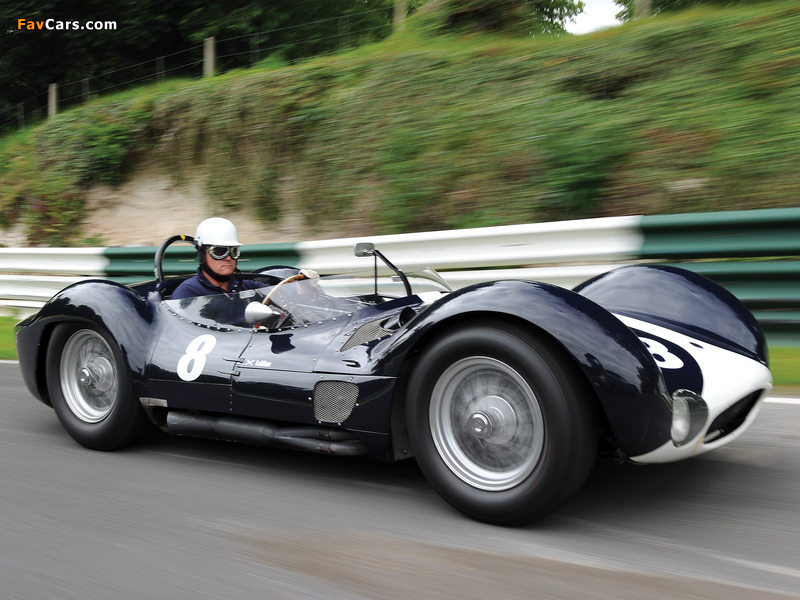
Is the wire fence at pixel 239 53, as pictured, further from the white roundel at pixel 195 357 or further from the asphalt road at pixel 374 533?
the asphalt road at pixel 374 533

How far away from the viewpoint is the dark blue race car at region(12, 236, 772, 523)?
2.33 m

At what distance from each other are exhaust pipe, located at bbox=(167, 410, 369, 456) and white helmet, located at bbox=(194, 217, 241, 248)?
44.7 inches

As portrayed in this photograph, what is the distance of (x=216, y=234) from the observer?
13.8ft

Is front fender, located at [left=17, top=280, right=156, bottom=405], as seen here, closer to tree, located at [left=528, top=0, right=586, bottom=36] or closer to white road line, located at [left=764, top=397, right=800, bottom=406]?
white road line, located at [left=764, top=397, right=800, bottom=406]

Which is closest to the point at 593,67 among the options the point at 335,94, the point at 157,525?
the point at 335,94

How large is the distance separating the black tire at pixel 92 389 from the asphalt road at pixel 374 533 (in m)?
0.23

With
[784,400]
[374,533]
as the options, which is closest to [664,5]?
[784,400]

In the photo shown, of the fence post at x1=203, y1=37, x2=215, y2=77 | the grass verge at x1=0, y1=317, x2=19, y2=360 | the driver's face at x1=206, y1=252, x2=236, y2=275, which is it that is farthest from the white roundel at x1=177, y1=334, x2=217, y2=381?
the fence post at x1=203, y1=37, x2=215, y2=77

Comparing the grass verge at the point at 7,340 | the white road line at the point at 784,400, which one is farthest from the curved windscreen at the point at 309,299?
the grass verge at the point at 7,340

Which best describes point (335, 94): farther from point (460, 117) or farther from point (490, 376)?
point (490, 376)

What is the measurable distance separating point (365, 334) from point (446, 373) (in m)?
0.47

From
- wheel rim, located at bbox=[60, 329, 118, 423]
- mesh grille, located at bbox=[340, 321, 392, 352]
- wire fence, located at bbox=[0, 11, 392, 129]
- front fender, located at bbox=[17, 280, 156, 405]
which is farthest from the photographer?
wire fence, located at bbox=[0, 11, 392, 129]

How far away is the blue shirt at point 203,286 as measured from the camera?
397 centimetres

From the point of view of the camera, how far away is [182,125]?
Answer: 11.5 meters
